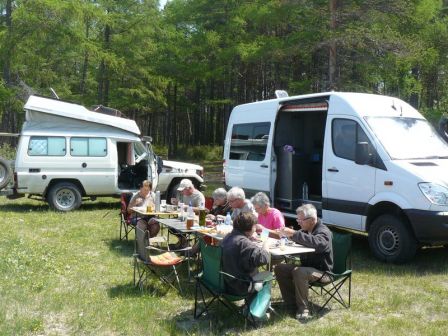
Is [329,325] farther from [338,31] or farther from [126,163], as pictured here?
[338,31]

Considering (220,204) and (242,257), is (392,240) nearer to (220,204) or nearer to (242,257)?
(220,204)

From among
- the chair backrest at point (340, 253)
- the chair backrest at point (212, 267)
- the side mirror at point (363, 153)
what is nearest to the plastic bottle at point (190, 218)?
the chair backrest at point (212, 267)

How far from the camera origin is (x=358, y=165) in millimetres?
8078

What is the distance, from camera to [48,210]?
1289 centimetres

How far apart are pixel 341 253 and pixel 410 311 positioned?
97 cm

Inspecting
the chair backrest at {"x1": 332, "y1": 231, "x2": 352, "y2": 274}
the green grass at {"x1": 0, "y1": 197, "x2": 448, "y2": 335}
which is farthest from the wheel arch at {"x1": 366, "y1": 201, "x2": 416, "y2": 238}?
the chair backrest at {"x1": 332, "y1": 231, "x2": 352, "y2": 274}

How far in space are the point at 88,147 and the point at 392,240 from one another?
25.8ft

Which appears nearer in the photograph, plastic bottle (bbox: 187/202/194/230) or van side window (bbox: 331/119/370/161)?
plastic bottle (bbox: 187/202/194/230)

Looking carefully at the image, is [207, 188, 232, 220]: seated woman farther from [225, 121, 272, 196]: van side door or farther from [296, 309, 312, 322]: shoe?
[296, 309, 312, 322]: shoe

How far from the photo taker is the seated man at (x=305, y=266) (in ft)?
18.0

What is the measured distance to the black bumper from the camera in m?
7.12

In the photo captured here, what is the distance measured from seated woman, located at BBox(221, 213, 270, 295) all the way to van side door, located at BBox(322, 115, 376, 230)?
3.30m

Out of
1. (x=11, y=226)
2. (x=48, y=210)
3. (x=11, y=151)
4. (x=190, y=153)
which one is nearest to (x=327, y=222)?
(x=11, y=226)

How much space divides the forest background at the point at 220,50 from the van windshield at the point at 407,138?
8.25 meters
